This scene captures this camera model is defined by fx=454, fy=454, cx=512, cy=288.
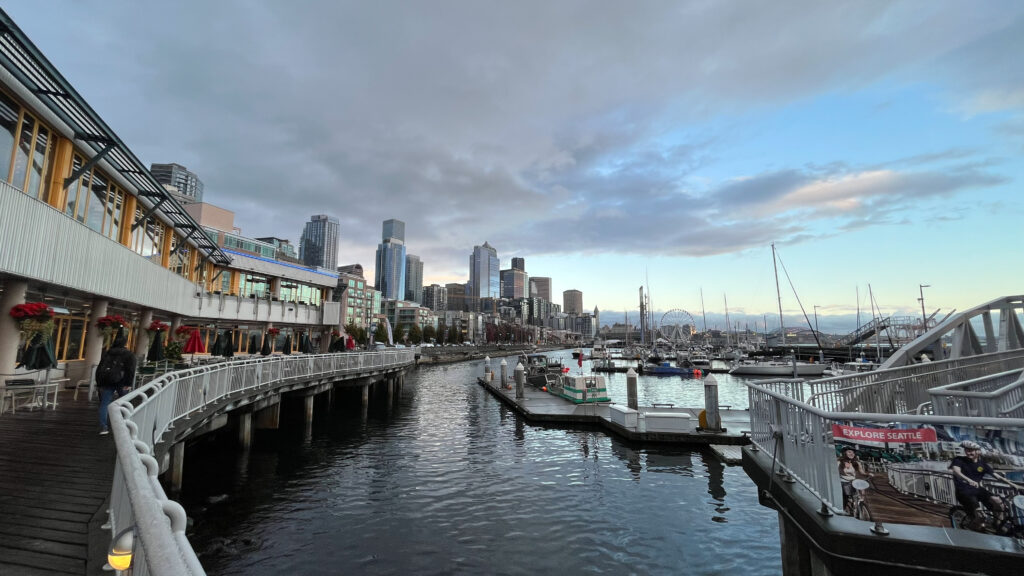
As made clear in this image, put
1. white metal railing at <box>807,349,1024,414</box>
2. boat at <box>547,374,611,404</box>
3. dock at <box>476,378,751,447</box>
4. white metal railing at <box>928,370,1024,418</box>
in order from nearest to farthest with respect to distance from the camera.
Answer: white metal railing at <box>928,370,1024,418</box> < white metal railing at <box>807,349,1024,414</box> < dock at <box>476,378,751,447</box> < boat at <box>547,374,611,404</box>

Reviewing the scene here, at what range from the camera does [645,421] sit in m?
20.5

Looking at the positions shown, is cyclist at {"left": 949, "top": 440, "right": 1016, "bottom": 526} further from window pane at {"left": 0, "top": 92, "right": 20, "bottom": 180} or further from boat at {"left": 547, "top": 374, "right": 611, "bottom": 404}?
boat at {"left": 547, "top": 374, "right": 611, "bottom": 404}

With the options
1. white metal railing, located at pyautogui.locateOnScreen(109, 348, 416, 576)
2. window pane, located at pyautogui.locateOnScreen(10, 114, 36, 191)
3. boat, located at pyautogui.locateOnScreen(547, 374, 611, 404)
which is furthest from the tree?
window pane, located at pyautogui.locateOnScreen(10, 114, 36, 191)

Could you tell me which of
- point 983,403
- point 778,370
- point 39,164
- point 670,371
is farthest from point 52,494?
point 778,370

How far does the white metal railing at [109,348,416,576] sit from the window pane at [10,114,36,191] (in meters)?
6.79

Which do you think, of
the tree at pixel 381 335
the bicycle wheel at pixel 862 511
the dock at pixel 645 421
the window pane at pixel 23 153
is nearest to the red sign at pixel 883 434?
the bicycle wheel at pixel 862 511

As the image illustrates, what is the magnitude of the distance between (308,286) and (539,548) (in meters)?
43.8

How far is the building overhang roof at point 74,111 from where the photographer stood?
10664 millimetres

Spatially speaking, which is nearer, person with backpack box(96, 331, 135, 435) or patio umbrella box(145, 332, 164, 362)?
person with backpack box(96, 331, 135, 435)

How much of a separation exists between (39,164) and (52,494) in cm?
A: 1215

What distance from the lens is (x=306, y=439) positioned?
21844 mm

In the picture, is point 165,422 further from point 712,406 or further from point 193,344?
point 712,406

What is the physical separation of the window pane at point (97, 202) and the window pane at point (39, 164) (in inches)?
122

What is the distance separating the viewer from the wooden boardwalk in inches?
197
